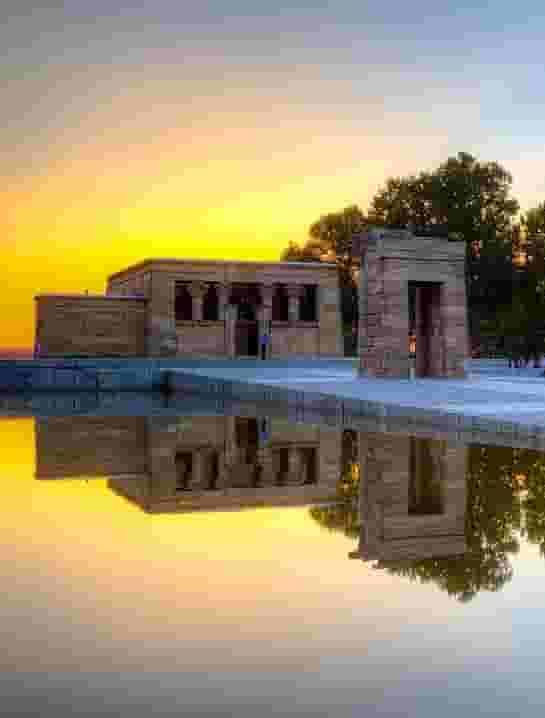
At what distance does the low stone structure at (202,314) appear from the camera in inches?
1265

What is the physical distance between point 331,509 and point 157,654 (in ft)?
11.1

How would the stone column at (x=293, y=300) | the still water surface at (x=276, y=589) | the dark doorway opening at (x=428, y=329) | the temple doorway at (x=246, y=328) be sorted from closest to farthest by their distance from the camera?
the still water surface at (x=276, y=589), the dark doorway opening at (x=428, y=329), the stone column at (x=293, y=300), the temple doorway at (x=246, y=328)

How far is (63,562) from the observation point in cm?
495

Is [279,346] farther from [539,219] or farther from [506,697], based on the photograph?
[506,697]

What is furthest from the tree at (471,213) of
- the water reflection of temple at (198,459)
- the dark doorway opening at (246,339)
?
the water reflection of temple at (198,459)

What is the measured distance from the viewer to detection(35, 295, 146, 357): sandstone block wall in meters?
31.6

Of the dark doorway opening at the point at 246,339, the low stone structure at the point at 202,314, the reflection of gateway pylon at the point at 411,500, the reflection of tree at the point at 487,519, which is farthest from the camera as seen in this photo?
the dark doorway opening at the point at 246,339

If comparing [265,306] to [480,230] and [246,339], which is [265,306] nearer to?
[246,339]

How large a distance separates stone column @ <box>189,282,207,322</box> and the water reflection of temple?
2024 cm

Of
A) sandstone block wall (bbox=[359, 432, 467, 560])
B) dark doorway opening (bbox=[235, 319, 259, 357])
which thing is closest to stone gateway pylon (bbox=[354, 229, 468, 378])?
sandstone block wall (bbox=[359, 432, 467, 560])

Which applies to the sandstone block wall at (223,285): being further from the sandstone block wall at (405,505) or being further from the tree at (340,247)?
the sandstone block wall at (405,505)

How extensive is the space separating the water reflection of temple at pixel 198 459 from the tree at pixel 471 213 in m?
34.3

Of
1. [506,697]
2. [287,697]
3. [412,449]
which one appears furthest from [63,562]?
[412,449]

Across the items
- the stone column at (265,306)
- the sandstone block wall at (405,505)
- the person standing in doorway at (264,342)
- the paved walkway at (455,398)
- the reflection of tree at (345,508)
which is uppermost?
the stone column at (265,306)
